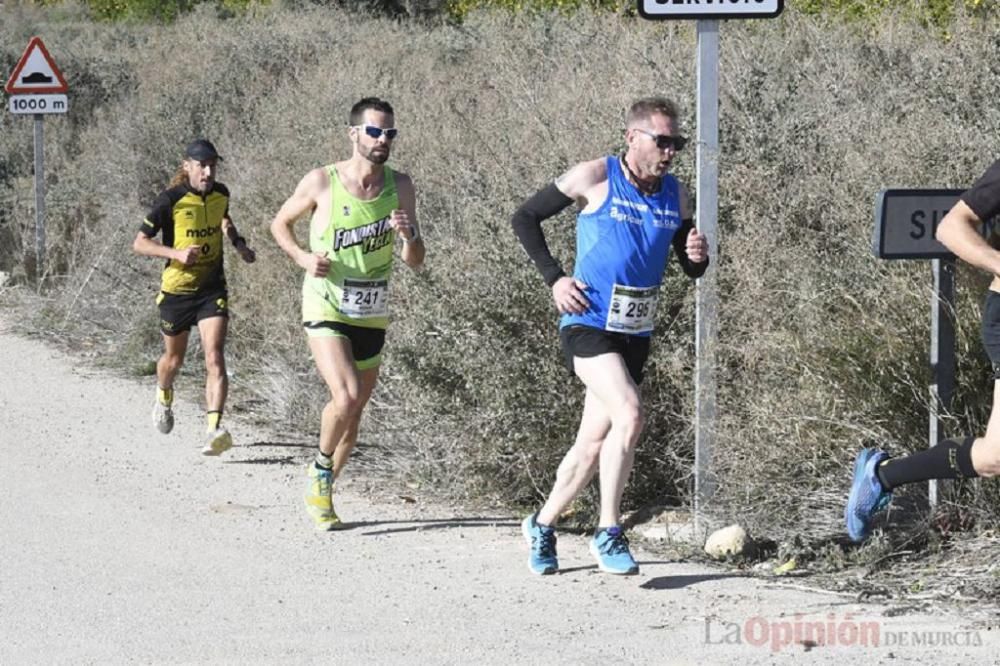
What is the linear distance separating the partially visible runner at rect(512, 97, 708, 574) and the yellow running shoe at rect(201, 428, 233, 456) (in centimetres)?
317

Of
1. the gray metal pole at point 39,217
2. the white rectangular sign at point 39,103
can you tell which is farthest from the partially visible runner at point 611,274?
the white rectangular sign at point 39,103

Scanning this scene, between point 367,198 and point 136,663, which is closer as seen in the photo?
point 136,663

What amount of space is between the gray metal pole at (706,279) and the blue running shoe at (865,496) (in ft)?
2.66

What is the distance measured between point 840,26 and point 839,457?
18.0ft

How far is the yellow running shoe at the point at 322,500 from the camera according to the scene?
26.5 ft

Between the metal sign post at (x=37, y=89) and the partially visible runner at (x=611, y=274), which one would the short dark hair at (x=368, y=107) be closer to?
the partially visible runner at (x=611, y=274)

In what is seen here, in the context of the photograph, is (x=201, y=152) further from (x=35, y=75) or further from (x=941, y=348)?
(x=35, y=75)

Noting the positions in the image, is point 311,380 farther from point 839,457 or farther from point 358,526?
point 839,457

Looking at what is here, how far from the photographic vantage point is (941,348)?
271 inches

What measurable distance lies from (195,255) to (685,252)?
4.00 m

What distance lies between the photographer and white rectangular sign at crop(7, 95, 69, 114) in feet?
56.5

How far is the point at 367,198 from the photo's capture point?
26.9 feet

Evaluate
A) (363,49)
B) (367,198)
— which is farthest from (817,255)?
(363,49)

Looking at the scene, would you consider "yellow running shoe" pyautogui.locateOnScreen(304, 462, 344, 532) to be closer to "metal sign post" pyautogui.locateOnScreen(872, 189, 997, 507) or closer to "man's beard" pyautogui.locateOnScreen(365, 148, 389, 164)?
"man's beard" pyautogui.locateOnScreen(365, 148, 389, 164)
